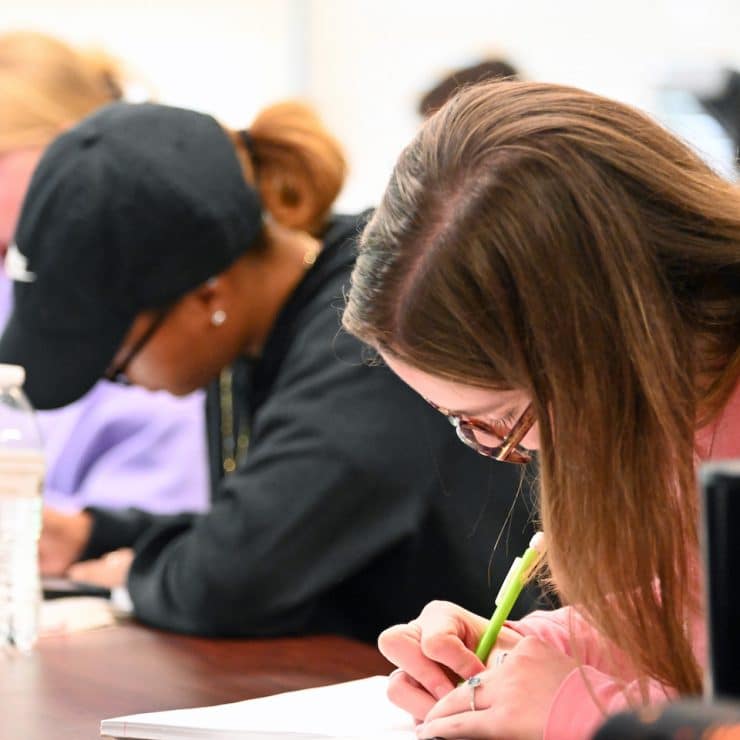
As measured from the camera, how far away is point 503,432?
902 millimetres

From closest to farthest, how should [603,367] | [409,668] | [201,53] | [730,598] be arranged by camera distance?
[730,598] → [603,367] → [409,668] → [201,53]

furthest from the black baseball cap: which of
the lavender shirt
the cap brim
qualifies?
the lavender shirt

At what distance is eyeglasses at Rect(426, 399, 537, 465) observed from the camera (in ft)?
2.87

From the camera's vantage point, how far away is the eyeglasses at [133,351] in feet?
5.13

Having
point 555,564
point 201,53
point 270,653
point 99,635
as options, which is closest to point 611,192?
point 555,564

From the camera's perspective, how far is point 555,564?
82cm

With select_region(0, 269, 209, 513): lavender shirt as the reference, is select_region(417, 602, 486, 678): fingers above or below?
above

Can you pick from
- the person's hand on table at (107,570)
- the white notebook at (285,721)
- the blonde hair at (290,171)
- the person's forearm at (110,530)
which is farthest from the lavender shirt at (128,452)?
the white notebook at (285,721)

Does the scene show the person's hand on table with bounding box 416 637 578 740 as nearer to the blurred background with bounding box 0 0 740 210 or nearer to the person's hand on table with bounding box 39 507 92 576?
the person's hand on table with bounding box 39 507 92 576

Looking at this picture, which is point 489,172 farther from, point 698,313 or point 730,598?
point 730,598

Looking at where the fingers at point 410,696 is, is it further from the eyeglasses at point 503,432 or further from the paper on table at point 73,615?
the paper on table at point 73,615

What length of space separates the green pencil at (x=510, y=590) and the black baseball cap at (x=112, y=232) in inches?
26.7

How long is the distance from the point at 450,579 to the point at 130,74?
112 centimetres

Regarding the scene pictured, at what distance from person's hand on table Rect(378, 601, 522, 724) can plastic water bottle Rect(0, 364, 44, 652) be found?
498 millimetres
